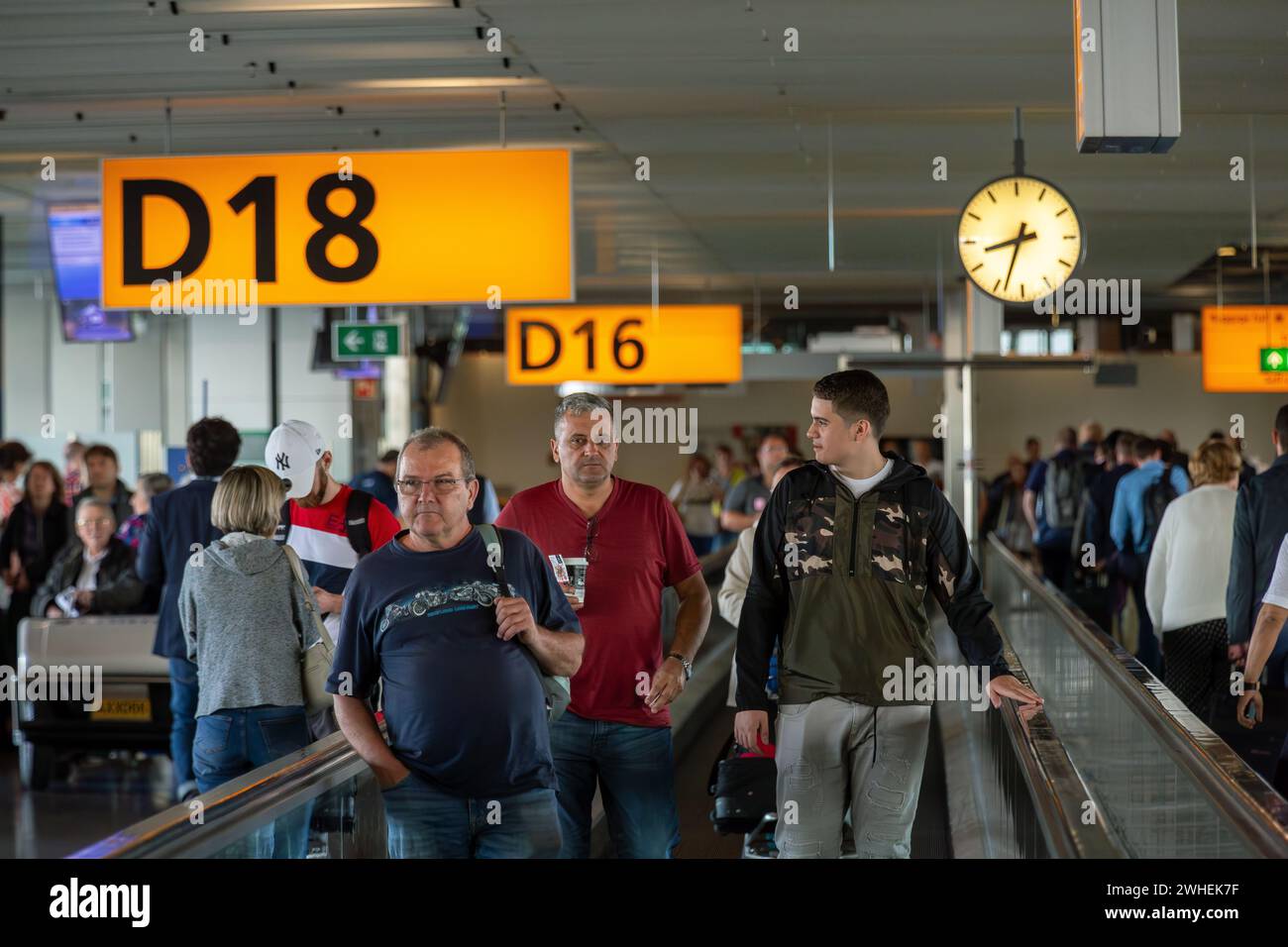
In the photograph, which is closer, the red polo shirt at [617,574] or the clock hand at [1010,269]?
the red polo shirt at [617,574]

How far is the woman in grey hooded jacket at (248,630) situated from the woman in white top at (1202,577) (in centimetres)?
497

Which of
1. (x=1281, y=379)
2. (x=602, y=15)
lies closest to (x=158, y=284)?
(x=602, y=15)

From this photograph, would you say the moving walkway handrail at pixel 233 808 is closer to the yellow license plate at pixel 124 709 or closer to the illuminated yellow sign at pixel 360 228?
the illuminated yellow sign at pixel 360 228

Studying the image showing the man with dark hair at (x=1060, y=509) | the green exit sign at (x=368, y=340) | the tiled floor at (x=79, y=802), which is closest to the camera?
the tiled floor at (x=79, y=802)

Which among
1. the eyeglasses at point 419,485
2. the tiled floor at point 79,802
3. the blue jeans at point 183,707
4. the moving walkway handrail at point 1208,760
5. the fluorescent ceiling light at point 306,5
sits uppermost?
the fluorescent ceiling light at point 306,5

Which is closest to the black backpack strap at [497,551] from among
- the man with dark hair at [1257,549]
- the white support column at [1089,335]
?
the man with dark hair at [1257,549]

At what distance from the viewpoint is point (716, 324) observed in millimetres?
15961

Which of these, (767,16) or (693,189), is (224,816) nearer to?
(767,16)

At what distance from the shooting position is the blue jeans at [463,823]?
3.80 meters

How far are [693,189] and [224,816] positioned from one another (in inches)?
454

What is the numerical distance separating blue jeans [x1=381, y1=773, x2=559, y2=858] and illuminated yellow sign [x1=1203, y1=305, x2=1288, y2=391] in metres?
14.1

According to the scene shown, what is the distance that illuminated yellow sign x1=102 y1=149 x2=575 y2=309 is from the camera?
306 inches

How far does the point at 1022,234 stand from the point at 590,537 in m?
6.17
